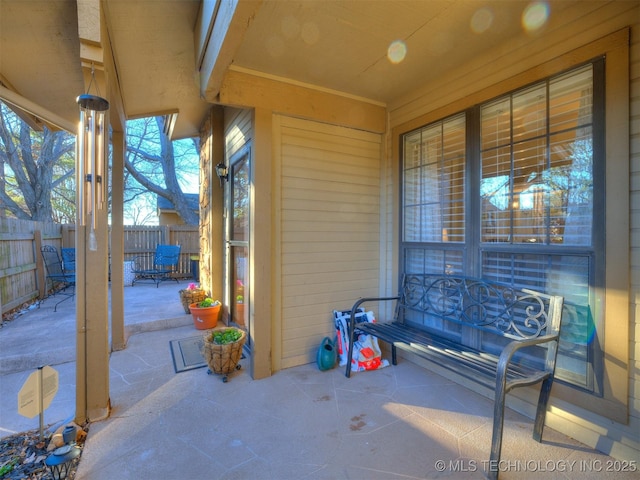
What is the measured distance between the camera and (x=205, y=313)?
3861 mm

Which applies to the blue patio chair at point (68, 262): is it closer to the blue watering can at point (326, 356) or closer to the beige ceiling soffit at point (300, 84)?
the beige ceiling soffit at point (300, 84)

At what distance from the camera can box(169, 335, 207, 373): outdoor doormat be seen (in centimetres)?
289

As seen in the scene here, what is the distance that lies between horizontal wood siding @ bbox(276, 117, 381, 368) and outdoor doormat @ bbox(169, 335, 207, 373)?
917 millimetres

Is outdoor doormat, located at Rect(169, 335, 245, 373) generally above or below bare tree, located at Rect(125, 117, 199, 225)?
below

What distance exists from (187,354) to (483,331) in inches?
114

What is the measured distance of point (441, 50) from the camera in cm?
231

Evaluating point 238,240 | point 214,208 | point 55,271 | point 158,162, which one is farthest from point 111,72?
point 158,162

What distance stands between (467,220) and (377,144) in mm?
1342

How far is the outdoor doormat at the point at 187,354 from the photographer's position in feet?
9.45

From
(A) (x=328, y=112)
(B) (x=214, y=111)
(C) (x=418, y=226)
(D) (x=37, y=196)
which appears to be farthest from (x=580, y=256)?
(D) (x=37, y=196)

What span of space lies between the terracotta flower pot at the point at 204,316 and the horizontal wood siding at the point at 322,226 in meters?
1.54

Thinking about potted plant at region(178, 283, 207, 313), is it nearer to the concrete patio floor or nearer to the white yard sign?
the concrete patio floor

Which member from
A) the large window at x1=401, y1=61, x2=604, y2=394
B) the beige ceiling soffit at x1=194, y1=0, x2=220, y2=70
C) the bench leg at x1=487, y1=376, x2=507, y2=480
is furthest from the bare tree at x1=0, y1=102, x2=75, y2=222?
the bench leg at x1=487, y1=376, x2=507, y2=480

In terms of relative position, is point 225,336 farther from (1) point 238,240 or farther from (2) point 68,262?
(2) point 68,262
